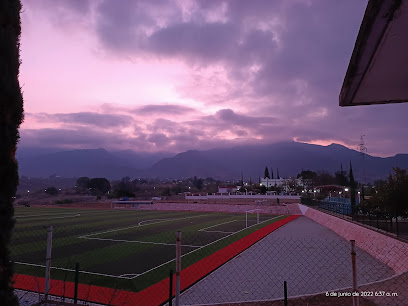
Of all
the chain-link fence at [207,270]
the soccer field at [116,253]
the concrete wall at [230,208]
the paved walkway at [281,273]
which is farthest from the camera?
the concrete wall at [230,208]

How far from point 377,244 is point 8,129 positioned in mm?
15951

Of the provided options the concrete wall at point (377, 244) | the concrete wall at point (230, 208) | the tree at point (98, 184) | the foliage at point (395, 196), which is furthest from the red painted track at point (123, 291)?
the tree at point (98, 184)

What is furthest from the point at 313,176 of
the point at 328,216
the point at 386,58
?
the point at 386,58

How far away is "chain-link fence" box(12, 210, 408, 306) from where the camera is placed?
27.3 ft

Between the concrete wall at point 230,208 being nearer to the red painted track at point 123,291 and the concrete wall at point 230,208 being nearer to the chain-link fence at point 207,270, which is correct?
the chain-link fence at point 207,270

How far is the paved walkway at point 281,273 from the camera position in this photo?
9297 mm

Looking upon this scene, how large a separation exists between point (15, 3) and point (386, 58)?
5.23 m

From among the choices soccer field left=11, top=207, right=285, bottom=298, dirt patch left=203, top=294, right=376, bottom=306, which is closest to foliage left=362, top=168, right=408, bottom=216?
soccer field left=11, top=207, right=285, bottom=298

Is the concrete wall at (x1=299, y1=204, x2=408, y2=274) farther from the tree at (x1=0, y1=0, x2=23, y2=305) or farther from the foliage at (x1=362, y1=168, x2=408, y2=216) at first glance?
the tree at (x1=0, y1=0, x2=23, y2=305)

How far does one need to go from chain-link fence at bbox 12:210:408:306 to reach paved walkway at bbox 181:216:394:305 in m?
0.03

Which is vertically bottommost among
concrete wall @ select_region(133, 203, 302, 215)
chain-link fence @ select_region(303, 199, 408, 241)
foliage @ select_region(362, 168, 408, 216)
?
concrete wall @ select_region(133, 203, 302, 215)

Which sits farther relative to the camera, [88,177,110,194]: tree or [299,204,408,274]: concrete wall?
[88,177,110,194]: tree

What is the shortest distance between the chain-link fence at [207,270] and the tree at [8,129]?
7.65ft

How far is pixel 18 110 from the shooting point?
4492 millimetres
